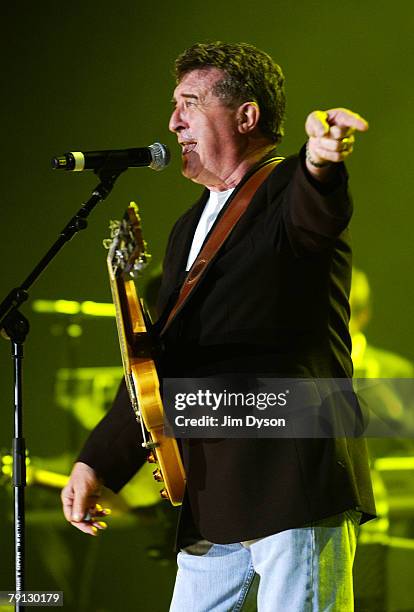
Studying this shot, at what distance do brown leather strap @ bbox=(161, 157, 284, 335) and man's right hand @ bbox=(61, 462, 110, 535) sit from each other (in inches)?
12.9

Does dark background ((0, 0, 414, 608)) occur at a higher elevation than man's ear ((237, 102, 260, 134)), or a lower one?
higher

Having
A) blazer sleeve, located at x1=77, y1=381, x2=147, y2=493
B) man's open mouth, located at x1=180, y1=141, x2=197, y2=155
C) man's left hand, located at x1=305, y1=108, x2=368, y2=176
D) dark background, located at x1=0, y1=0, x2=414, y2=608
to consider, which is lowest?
blazer sleeve, located at x1=77, y1=381, x2=147, y2=493

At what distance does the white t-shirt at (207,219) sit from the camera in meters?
1.68

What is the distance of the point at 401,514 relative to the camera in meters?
2.85

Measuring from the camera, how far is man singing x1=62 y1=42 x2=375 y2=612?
137 centimetres

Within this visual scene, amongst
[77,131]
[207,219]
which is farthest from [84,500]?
[77,131]

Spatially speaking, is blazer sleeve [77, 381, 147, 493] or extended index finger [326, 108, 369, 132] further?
blazer sleeve [77, 381, 147, 493]

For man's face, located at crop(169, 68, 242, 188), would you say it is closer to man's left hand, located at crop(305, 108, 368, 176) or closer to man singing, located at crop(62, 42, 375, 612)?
man singing, located at crop(62, 42, 375, 612)

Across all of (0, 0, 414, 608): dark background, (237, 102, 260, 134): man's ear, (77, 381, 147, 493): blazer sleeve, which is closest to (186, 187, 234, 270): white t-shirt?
(237, 102, 260, 134): man's ear

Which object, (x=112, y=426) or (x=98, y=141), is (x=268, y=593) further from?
(x=98, y=141)

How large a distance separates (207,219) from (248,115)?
0.21 meters

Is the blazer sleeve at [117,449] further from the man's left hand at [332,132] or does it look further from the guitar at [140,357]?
the man's left hand at [332,132]

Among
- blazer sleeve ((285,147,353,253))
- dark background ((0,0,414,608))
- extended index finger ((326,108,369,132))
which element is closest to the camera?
extended index finger ((326,108,369,132))

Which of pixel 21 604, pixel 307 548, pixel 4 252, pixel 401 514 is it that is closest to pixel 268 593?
pixel 307 548
